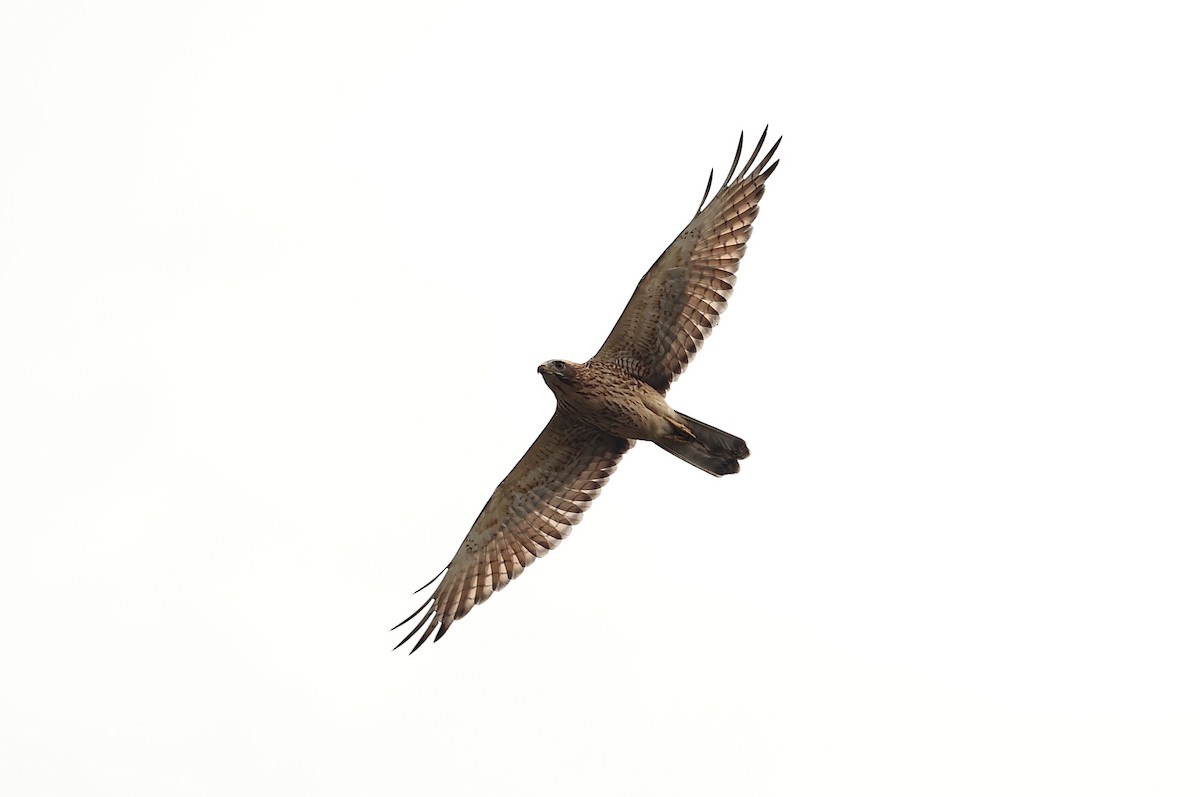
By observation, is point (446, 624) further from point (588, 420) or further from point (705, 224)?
point (705, 224)

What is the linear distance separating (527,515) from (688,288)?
3823 millimetres

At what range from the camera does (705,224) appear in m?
22.6

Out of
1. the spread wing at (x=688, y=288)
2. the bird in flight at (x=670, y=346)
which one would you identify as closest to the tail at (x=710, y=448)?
the bird in flight at (x=670, y=346)

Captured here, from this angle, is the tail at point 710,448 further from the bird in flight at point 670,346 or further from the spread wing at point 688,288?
the spread wing at point 688,288

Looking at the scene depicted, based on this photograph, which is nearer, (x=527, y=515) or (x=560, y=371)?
(x=560, y=371)

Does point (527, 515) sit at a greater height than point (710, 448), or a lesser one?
lesser

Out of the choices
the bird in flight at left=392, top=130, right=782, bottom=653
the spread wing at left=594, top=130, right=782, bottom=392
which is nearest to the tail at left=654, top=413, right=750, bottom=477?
the bird in flight at left=392, top=130, right=782, bottom=653

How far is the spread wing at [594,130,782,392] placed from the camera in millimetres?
22484

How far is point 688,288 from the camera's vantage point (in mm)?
22484

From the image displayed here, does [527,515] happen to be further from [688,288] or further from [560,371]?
Result: [688,288]

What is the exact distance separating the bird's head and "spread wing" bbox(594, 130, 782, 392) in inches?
23.0

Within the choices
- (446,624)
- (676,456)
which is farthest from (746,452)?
(446,624)

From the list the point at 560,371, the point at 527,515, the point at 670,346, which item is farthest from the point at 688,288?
the point at 527,515

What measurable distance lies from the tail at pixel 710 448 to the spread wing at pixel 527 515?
3.80 ft
